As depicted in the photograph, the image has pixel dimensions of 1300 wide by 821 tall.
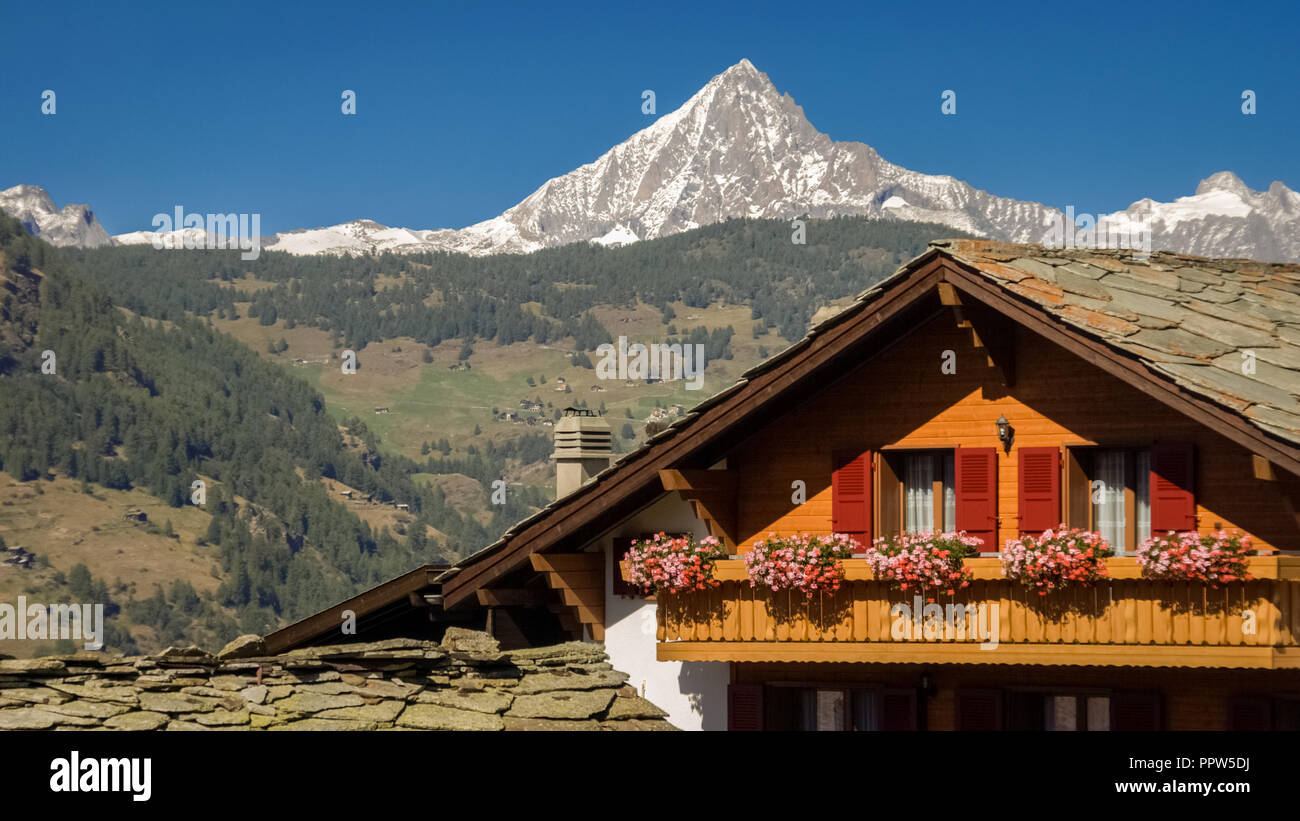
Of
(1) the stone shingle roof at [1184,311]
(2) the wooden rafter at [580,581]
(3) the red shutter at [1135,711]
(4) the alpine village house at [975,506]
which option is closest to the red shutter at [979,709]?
(4) the alpine village house at [975,506]

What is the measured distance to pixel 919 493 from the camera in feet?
72.3

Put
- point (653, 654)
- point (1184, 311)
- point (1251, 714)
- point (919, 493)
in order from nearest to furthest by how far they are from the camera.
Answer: point (1251, 714) < point (1184, 311) < point (919, 493) < point (653, 654)

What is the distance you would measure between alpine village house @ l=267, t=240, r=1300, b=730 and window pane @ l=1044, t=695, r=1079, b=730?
38mm

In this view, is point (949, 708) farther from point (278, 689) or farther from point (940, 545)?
point (278, 689)

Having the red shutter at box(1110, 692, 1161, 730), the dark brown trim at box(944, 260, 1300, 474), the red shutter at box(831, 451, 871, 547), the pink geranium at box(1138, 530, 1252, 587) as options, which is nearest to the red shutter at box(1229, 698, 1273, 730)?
the red shutter at box(1110, 692, 1161, 730)

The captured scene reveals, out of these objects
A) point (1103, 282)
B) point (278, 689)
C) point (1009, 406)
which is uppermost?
point (1103, 282)

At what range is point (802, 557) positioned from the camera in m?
20.4

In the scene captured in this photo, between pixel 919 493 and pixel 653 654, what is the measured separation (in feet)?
13.3

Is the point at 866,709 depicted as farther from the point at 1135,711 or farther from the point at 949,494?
the point at 1135,711

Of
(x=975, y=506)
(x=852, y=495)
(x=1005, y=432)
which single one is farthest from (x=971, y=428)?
(x=852, y=495)

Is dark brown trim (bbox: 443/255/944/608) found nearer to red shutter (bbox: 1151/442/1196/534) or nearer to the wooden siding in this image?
the wooden siding

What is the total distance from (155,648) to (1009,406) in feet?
624
